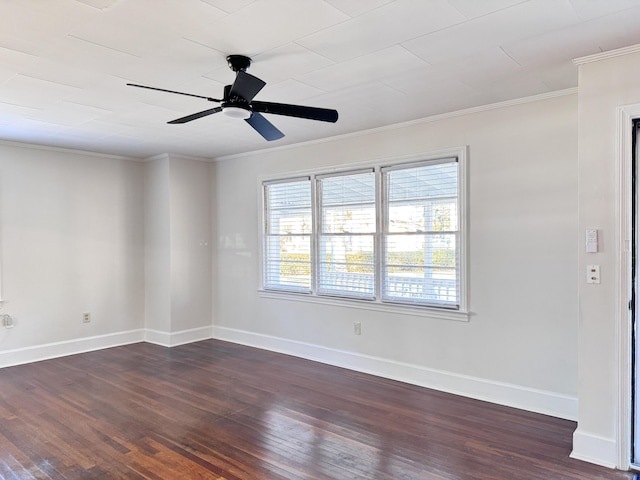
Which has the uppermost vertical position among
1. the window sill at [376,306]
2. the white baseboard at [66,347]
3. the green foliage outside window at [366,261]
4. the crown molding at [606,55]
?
the crown molding at [606,55]

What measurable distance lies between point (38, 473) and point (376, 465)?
2.02 m

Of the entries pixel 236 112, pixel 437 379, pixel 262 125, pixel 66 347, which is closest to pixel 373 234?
pixel 437 379

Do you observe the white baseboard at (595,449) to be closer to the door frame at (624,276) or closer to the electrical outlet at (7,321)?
the door frame at (624,276)

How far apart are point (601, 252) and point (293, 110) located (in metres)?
2.06

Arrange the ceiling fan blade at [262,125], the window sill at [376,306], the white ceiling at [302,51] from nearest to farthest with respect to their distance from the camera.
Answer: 1. the white ceiling at [302,51]
2. the ceiling fan blade at [262,125]
3. the window sill at [376,306]

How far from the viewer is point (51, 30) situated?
2281 millimetres

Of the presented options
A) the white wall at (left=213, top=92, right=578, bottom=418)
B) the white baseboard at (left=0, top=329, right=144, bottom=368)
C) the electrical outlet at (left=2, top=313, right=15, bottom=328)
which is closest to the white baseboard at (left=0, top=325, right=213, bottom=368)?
the white baseboard at (left=0, top=329, right=144, bottom=368)

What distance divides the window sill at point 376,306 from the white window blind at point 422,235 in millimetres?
64

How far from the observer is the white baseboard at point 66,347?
194 inches

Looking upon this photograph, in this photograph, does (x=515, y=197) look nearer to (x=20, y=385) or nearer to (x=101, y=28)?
(x=101, y=28)

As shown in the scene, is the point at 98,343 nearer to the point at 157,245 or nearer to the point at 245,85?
the point at 157,245

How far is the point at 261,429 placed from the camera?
10.5 feet

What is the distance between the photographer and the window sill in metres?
3.93

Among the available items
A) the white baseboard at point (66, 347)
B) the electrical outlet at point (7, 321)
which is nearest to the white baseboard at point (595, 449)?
the white baseboard at point (66, 347)
